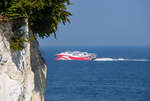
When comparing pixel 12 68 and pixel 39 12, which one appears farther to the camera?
pixel 39 12

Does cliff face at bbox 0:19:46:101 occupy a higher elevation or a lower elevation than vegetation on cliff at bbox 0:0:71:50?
lower

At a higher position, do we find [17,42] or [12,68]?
[17,42]

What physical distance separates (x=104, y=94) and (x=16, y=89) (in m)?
41.8

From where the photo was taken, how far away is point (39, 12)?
1076 centimetres

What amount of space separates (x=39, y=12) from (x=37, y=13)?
8 cm

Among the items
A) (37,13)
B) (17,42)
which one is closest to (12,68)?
(17,42)

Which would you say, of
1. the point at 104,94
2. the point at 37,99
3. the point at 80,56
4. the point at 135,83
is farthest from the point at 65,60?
the point at 37,99

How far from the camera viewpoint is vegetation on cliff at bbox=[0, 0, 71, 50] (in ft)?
29.2

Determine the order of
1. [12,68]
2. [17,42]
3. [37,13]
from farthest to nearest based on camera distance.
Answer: [37,13]
[17,42]
[12,68]

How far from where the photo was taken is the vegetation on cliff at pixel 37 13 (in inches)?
350

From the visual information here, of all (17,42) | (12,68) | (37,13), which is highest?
(37,13)

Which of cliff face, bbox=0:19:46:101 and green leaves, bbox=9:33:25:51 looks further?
green leaves, bbox=9:33:25:51

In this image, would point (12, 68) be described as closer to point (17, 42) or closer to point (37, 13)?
point (17, 42)

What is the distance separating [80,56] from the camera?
12938 centimetres
